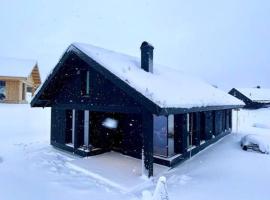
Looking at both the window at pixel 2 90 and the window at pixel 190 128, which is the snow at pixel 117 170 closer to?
the window at pixel 190 128

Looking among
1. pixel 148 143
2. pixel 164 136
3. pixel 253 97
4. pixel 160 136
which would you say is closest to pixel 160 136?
pixel 160 136

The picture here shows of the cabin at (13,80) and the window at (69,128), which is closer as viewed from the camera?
the window at (69,128)

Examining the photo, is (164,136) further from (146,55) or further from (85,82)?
(85,82)

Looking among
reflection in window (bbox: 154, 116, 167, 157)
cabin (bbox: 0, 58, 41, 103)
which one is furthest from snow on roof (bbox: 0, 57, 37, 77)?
reflection in window (bbox: 154, 116, 167, 157)

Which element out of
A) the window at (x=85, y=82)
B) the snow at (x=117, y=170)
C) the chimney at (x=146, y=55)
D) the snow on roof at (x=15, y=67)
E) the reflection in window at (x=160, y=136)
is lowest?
the snow at (x=117, y=170)

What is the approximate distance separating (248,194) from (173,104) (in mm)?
3218

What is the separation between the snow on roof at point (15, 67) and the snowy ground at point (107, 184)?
12.7 m

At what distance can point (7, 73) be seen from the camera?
77.2 feet

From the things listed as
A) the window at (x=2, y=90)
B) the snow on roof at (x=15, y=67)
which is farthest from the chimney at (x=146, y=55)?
the window at (x=2, y=90)

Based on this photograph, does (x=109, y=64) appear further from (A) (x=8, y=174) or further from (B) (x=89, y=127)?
(A) (x=8, y=174)

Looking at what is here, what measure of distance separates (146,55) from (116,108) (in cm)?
280

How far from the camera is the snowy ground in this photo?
652 centimetres

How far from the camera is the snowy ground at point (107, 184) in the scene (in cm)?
652

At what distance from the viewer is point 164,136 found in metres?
10.8
